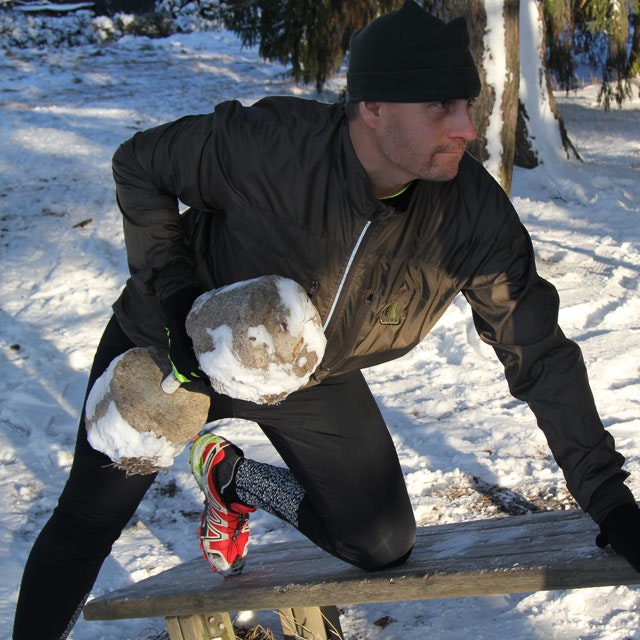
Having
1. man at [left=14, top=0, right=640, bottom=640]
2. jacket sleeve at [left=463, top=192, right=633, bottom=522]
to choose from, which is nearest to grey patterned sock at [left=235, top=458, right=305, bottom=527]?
man at [left=14, top=0, right=640, bottom=640]

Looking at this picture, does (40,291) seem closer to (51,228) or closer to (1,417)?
(51,228)

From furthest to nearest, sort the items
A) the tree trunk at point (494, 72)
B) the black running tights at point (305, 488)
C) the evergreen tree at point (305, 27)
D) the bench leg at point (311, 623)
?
→ the evergreen tree at point (305, 27) → the tree trunk at point (494, 72) → the bench leg at point (311, 623) → the black running tights at point (305, 488)

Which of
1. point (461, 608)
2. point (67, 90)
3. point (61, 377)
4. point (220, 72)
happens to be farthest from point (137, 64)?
point (461, 608)

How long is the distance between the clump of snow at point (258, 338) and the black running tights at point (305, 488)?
1.18 feet

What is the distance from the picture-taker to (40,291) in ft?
19.3

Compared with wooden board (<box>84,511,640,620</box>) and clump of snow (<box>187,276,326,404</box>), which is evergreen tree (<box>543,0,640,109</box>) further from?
clump of snow (<box>187,276,326,404</box>)

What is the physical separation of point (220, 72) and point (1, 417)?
1030cm

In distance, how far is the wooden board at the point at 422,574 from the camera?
6.39 feet

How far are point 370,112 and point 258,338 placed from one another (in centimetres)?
68

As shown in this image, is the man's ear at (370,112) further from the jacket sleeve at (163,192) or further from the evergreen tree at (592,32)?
the evergreen tree at (592,32)

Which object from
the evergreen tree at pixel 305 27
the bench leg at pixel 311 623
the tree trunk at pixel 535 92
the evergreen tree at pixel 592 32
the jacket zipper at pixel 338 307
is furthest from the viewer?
the evergreen tree at pixel 305 27

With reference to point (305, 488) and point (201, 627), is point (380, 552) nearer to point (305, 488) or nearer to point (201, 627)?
point (305, 488)

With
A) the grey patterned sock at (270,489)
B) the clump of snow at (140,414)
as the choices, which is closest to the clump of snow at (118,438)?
the clump of snow at (140,414)

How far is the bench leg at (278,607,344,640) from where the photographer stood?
2.78 meters
